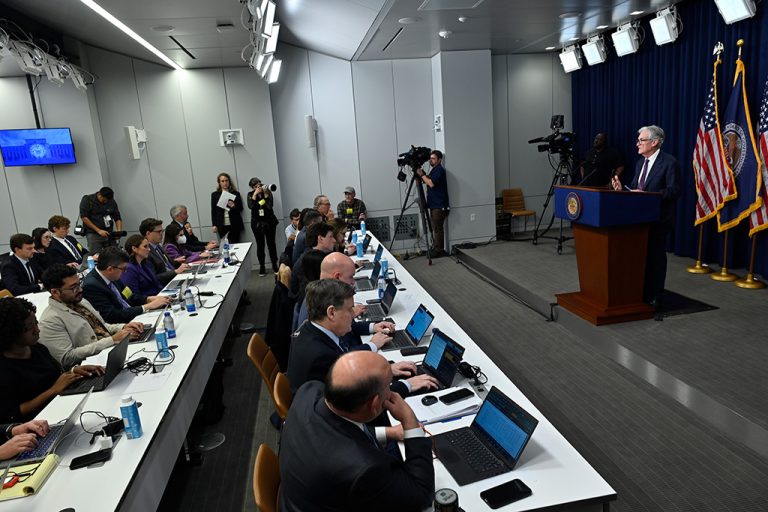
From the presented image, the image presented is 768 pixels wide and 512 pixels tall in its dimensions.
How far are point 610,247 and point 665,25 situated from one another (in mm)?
3597

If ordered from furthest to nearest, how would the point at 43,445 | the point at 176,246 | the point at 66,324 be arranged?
the point at 176,246 → the point at 66,324 → the point at 43,445

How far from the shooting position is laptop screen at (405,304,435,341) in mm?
2971

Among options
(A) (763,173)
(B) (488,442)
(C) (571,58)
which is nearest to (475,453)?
(B) (488,442)

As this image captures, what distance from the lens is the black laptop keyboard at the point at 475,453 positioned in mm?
1841

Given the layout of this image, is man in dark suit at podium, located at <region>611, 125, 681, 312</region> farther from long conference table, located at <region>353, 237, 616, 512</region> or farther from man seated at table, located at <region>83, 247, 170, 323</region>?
man seated at table, located at <region>83, 247, 170, 323</region>

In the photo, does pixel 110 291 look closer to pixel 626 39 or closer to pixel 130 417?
pixel 130 417

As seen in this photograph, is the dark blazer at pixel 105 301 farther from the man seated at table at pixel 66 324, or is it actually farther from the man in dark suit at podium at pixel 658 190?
the man in dark suit at podium at pixel 658 190

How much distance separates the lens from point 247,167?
813 centimetres

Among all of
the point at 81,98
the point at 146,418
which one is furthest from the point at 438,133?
the point at 146,418

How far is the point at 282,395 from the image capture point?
8.08 feet

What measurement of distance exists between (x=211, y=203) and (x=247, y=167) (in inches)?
32.3

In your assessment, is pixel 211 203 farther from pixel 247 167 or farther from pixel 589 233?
pixel 589 233

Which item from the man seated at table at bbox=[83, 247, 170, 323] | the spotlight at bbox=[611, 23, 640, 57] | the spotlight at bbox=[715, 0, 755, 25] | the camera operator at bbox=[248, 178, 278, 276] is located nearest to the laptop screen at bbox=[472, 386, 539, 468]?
the man seated at table at bbox=[83, 247, 170, 323]

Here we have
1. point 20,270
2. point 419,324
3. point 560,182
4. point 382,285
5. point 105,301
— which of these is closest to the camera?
point 419,324
